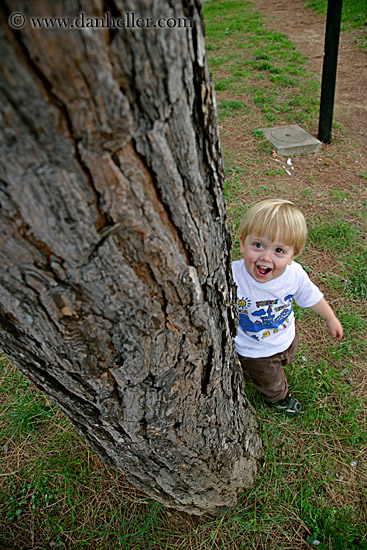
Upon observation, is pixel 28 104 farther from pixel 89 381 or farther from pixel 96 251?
pixel 89 381

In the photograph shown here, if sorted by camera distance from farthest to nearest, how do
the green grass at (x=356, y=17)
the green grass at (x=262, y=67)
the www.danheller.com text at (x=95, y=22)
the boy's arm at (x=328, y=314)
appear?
the green grass at (x=356, y=17), the green grass at (x=262, y=67), the boy's arm at (x=328, y=314), the www.danheller.com text at (x=95, y=22)

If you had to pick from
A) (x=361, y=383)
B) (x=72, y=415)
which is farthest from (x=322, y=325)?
(x=72, y=415)

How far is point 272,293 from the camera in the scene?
6.38 ft

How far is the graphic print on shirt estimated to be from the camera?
2.00 m

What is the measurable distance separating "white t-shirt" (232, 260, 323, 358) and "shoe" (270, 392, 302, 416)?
0.42 metres

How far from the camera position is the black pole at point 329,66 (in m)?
3.79

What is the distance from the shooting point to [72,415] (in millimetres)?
1200

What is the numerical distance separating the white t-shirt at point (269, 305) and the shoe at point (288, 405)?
0.42 metres

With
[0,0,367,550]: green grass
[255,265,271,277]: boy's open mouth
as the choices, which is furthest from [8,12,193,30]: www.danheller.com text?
[0,0,367,550]: green grass

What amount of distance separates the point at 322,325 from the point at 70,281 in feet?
8.19

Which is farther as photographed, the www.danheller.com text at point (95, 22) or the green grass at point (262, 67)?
the green grass at point (262, 67)

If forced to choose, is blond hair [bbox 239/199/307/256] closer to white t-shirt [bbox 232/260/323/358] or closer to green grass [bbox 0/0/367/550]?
white t-shirt [bbox 232/260/323/358]

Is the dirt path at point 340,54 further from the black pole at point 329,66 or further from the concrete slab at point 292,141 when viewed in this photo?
the concrete slab at point 292,141

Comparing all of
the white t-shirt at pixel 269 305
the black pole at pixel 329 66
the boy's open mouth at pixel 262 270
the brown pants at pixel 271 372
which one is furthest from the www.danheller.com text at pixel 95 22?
the black pole at pixel 329 66
